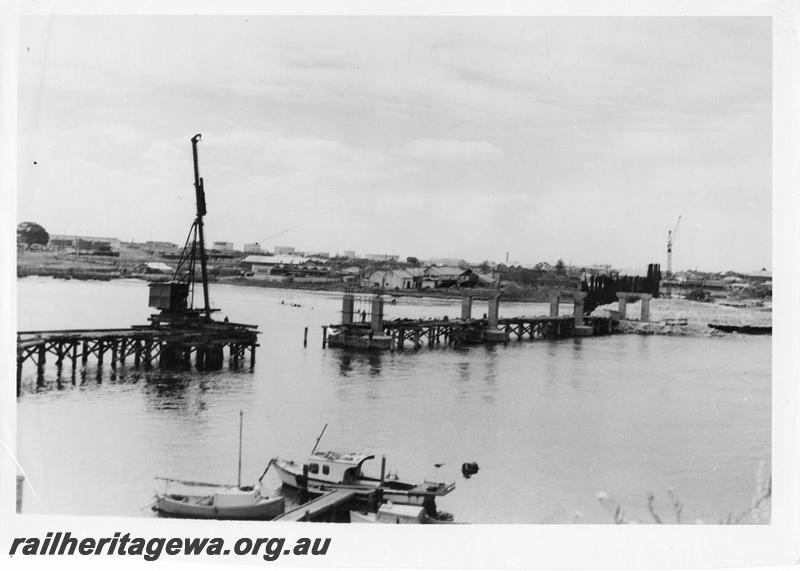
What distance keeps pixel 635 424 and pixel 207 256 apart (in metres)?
6.95

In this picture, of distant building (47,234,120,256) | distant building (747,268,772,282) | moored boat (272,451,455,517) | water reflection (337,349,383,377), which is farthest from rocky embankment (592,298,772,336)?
distant building (47,234,120,256)

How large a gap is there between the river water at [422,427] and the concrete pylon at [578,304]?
7165 millimetres

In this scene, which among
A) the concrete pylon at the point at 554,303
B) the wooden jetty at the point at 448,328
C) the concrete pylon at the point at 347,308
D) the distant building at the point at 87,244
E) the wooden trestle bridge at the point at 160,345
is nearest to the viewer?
the distant building at the point at 87,244

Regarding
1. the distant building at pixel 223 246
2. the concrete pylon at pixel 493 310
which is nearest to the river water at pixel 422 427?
the distant building at pixel 223 246

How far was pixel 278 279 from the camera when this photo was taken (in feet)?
42.6

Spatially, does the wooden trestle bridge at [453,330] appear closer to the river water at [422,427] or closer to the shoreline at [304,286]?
the shoreline at [304,286]

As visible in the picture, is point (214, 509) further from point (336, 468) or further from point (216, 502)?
point (336, 468)

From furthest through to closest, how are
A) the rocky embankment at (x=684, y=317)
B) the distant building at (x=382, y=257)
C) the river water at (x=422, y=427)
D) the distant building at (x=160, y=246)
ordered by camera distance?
1. the rocky embankment at (x=684, y=317)
2. the distant building at (x=382, y=257)
3. the distant building at (x=160, y=246)
4. the river water at (x=422, y=427)

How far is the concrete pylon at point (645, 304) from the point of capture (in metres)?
18.0

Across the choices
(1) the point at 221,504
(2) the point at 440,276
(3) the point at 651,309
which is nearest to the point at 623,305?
(3) the point at 651,309

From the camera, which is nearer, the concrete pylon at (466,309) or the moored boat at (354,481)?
the moored boat at (354,481)

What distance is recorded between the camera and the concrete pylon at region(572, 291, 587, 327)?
67.5ft

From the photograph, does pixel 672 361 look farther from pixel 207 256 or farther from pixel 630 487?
pixel 207 256
